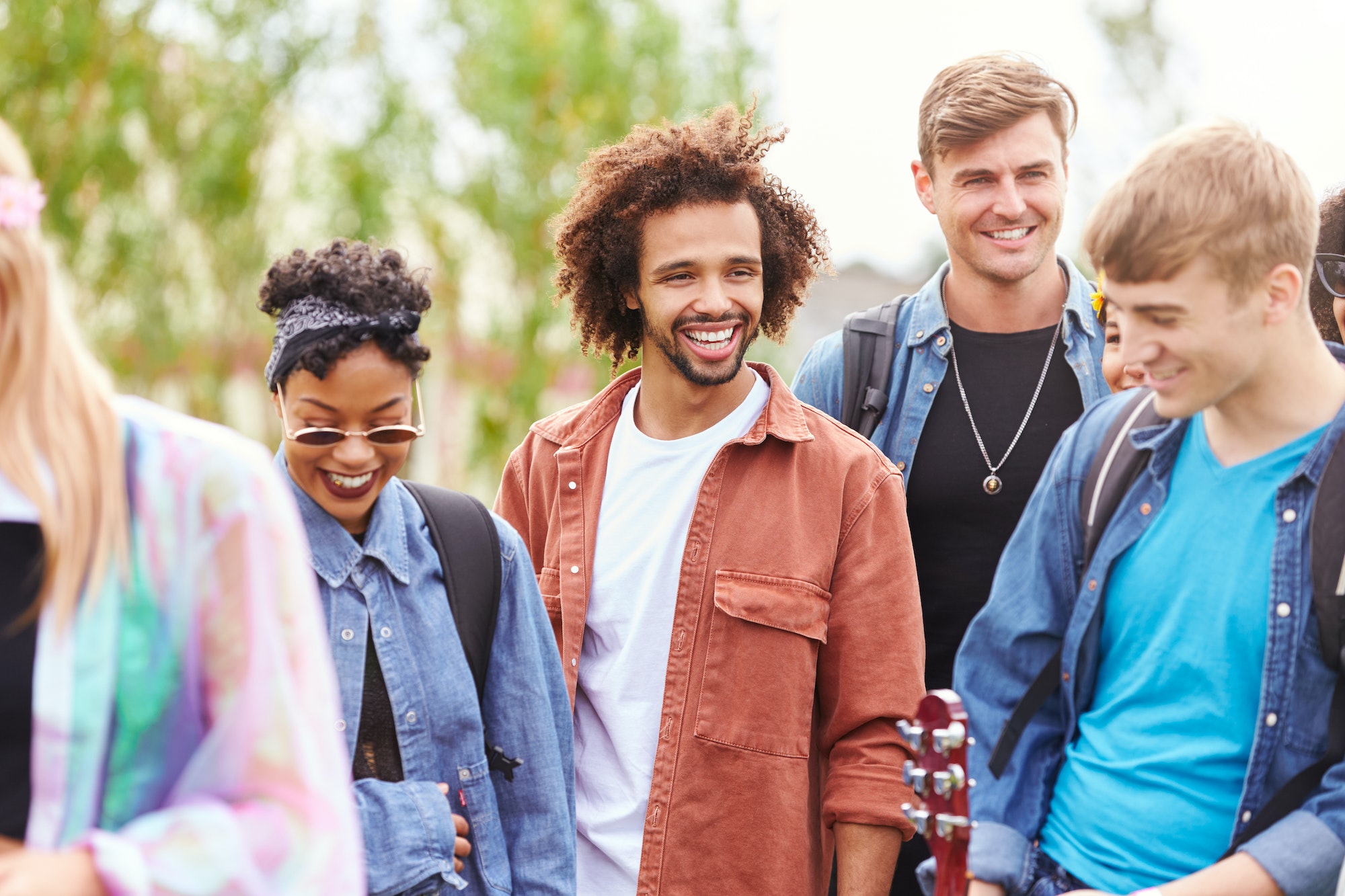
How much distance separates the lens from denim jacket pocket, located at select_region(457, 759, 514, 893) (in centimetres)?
241

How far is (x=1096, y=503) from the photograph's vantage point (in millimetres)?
2158

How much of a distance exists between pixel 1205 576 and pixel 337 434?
149 centimetres

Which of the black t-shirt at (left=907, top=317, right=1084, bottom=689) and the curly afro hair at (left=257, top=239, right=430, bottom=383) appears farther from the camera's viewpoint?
the black t-shirt at (left=907, top=317, right=1084, bottom=689)

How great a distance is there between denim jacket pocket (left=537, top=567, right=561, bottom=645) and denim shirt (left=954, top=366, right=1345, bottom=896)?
3.64 ft

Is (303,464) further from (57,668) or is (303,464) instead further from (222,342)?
(222,342)

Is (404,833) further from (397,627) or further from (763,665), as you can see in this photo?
(763,665)

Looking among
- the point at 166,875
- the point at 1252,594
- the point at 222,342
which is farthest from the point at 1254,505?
the point at 222,342

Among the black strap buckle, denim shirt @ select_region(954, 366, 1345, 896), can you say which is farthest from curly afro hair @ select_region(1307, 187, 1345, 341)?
the black strap buckle

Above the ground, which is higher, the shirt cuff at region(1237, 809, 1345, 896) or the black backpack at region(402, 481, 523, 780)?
the black backpack at region(402, 481, 523, 780)

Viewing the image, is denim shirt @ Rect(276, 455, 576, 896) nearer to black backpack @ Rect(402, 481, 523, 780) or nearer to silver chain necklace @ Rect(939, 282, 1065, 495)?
black backpack @ Rect(402, 481, 523, 780)

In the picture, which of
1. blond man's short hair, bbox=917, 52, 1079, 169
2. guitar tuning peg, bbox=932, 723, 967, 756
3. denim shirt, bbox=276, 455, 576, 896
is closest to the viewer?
guitar tuning peg, bbox=932, 723, 967, 756

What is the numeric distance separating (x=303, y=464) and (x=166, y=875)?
1134mm

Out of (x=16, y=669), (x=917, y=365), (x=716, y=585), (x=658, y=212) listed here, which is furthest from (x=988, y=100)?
(x=16, y=669)

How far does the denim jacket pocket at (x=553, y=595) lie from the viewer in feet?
10.2
